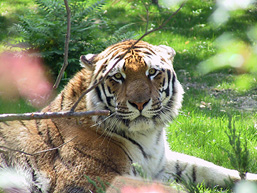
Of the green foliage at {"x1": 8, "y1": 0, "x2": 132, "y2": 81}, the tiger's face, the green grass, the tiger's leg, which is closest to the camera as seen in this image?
the tiger's face

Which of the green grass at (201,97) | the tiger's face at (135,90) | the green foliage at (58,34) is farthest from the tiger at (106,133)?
the green foliage at (58,34)

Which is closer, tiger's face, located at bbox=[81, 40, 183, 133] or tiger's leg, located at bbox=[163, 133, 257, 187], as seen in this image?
tiger's face, located at bbox=[81, 40, 183, 133]

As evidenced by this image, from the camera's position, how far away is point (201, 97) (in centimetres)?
664

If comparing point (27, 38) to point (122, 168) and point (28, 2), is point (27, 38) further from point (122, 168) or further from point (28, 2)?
point (28, 2)

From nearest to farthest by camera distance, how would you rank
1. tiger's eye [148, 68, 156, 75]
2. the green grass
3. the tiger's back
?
the tiger's back
tiger's eye [148, 68, 156, 75]
the green grass

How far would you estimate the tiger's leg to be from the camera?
385 cm

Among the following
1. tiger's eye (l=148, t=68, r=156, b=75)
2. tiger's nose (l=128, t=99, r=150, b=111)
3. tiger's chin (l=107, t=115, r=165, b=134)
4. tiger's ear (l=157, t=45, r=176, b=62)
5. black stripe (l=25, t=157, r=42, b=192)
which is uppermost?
tiger's ear (l=157, t=45, r=176, b=62)

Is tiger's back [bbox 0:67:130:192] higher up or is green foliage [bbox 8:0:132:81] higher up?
green foliage [bbox 8:0:132:81]

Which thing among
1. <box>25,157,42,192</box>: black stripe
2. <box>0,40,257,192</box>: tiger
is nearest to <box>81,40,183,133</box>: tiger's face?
<box>0,40,257,192</box>: tiger

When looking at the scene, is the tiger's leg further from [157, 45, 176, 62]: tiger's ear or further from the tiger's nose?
[157, 45, 176, 62]: tiger's ear

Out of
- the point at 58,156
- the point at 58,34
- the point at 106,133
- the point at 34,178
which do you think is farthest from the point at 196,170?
the point at 58,34

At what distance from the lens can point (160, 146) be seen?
3.87 m

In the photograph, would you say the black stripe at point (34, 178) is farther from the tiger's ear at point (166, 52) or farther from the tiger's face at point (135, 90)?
the tiger's ear at point (166, 52)

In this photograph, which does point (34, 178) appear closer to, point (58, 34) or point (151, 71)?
point (151, 71)
